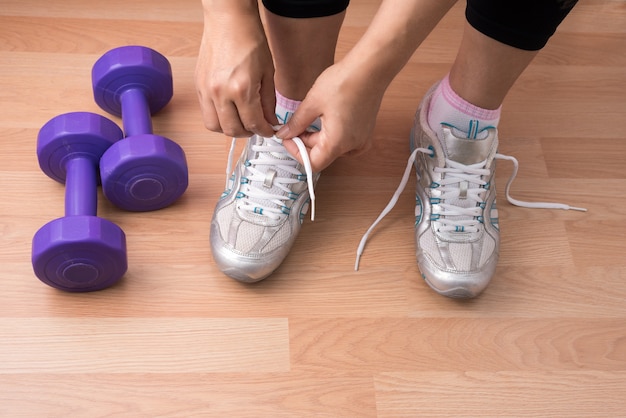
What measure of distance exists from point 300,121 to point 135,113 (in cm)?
37

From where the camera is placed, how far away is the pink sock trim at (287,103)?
107cm

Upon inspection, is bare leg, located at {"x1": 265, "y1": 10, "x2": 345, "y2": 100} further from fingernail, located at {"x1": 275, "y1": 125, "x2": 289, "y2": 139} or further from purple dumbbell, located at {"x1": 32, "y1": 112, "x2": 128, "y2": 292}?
purple dumbbell, located at {"x1": 32, "y1": 112, "x2": 128, "y2": 292}

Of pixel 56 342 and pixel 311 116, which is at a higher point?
pixel 311 116

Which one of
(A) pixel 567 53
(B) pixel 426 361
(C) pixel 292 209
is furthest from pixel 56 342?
(A) pixel 567 53

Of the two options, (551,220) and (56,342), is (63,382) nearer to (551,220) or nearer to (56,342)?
→ (56,342)

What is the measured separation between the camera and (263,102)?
3.03 ft

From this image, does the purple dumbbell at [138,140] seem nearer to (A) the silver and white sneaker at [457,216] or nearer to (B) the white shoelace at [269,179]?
(B) the white shoelace at [269,179]

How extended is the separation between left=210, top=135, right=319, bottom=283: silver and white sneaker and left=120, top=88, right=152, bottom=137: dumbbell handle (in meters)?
0.16

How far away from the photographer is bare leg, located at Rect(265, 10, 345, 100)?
3.21 feet

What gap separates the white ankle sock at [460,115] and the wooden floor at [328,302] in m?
0.17

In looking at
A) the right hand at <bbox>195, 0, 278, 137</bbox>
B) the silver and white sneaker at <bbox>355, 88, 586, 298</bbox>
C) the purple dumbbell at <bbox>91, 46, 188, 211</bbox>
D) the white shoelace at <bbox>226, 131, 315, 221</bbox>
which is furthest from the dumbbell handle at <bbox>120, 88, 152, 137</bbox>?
the silver and white sneaker at <bbox>355, 88, 586, 298</bbox>

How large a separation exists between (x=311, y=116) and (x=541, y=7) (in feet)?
1.06

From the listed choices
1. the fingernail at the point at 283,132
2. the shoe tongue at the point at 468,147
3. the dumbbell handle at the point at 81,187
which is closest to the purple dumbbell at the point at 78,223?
the dumbbell handle at the point at 81,187

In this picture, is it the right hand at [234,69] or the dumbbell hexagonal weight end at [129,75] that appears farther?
the dumbbell hexagonal weight end at [129,75]
